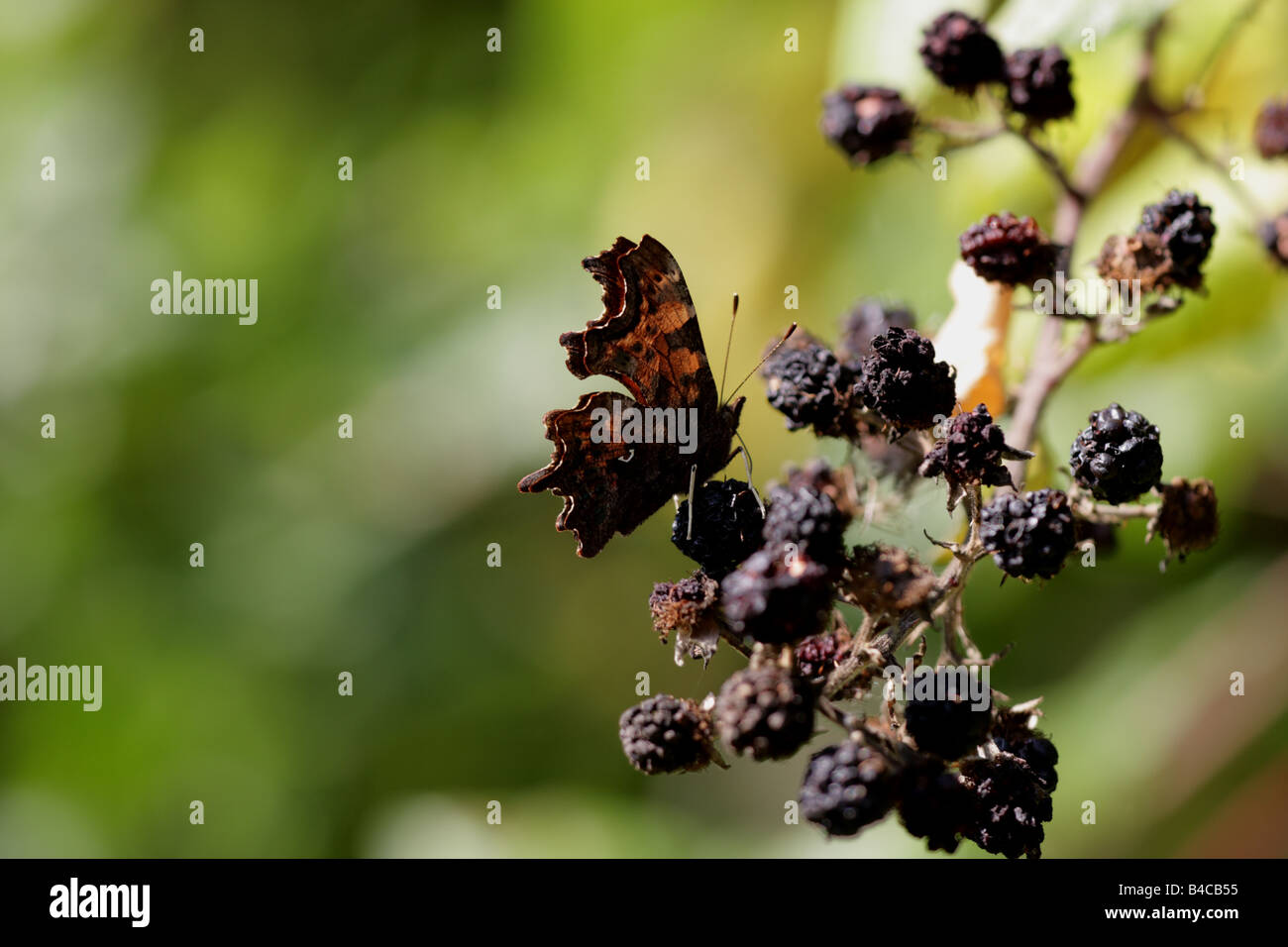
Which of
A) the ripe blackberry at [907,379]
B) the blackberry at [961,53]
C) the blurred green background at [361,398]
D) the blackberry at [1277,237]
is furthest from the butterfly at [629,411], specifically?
the blurred green background at [361,398]

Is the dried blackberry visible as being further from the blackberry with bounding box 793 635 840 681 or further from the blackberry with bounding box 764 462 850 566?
the blackberry with bounding box 793 635 840 681

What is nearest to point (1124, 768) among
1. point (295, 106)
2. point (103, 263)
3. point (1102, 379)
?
point (1102, 379)

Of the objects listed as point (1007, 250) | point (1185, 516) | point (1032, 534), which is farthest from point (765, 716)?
point (1007, 250)

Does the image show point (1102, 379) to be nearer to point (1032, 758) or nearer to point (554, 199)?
point (1032, 758)

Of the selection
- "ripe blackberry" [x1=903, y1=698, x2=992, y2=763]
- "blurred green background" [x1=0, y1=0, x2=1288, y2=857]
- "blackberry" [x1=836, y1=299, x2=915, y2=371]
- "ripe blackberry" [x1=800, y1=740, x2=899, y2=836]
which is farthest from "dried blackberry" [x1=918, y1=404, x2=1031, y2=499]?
"blurred green background" [x1=0, y1=0, x2=1288, y2=857]

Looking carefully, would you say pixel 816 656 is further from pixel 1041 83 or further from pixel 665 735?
pixel 1041 83

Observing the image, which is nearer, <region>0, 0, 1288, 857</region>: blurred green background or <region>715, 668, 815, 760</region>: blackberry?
<region>715, 668, 815, 760</region>: blackberry
